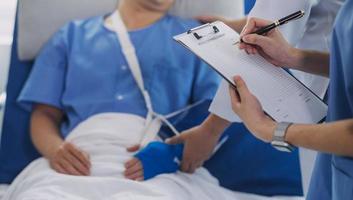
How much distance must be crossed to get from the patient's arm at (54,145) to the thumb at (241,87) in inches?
20.7

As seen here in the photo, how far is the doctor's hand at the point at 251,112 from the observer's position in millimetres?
839

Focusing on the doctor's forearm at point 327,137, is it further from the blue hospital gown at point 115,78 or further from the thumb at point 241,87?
the blue hospital gown at point 115,78

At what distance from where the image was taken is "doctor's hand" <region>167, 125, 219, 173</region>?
4.16 ft

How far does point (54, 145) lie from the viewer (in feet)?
4.42

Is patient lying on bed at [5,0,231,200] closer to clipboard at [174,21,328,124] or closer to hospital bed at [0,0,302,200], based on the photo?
hospital bed at [0,0,302,200]

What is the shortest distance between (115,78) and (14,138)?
1.37 ft

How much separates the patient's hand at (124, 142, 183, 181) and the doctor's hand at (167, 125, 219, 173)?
0.02 metres

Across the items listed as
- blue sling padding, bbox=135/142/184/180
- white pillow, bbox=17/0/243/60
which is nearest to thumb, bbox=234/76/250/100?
blue sling padding, bbox=135/142/184/180

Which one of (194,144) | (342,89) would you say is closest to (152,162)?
(194,144)

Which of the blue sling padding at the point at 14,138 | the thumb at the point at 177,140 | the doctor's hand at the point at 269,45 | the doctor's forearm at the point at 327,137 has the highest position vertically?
the doctor's hand at the point at 269,45

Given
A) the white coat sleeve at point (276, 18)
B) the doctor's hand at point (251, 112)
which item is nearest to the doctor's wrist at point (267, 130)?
the doctor's hand at point (251, 112)

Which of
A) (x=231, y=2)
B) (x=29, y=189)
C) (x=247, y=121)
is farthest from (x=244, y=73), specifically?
(x=29, y=189)

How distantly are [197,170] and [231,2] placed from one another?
1.57 ft

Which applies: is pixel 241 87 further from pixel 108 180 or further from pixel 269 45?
pixel 108 180
